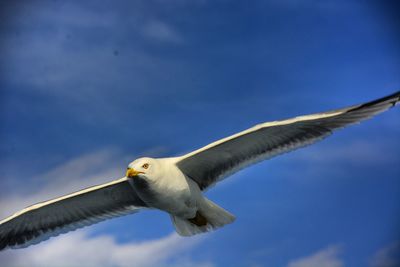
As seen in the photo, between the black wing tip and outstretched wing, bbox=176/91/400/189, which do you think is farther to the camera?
outstretched wing, bbox=176/91/400/189

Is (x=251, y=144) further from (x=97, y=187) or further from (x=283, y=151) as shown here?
(x=97, y=187)

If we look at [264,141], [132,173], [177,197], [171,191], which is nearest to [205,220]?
[177,197]

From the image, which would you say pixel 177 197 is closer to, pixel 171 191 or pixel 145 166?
pixel 171 191

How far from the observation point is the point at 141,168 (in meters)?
6.75

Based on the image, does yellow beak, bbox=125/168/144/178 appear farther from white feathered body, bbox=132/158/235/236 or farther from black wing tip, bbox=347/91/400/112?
black wing tip, bbox=347/91/400/112

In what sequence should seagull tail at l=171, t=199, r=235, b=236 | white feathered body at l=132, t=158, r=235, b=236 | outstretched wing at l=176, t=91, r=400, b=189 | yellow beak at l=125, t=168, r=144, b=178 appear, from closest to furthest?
yellow beak at l=125, t=168, r=144, b=178, white feathered body at l=132, t=158, r=235, b=236, outstretched wing at l=176, t=91, r=400, b=189, seagull tail at l=171, t=199, r=235, b=236

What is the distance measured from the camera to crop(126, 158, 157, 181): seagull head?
6.72m

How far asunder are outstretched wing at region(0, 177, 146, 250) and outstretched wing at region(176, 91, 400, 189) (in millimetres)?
922

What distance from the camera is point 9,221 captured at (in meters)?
7.79

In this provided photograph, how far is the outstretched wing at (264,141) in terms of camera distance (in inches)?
274

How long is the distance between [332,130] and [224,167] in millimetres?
1356

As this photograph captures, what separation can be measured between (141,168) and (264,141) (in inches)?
60.4

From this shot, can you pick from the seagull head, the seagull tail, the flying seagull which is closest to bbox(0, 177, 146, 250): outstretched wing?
the flying seagull

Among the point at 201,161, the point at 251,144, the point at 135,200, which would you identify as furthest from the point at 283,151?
the point at 135,200
